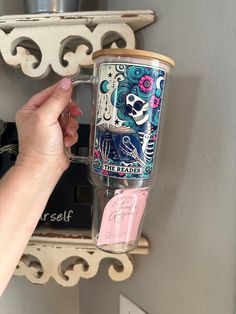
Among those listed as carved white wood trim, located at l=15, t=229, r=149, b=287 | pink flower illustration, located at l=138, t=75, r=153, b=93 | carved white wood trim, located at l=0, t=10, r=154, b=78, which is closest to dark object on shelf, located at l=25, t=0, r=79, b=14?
carved white wood trim, located at l=0, t=10, r=154, b=78

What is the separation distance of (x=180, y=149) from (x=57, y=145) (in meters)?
0.20

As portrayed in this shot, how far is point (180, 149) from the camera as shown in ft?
1.94

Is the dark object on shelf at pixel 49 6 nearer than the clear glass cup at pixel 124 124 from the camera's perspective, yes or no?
No

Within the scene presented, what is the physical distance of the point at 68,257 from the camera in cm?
68

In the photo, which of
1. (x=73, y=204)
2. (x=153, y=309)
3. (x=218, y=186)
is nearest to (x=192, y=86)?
(x=218, y=186)

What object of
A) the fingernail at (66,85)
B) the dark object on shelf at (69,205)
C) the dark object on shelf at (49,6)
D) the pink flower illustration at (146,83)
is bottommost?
the dark object on shelf at (69,205)

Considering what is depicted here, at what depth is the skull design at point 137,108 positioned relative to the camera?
19.4 inches

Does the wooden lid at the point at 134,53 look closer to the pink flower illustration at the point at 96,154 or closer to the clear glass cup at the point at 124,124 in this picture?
the clear glass cup at the point at 124,124

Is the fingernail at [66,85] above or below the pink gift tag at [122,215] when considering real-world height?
above

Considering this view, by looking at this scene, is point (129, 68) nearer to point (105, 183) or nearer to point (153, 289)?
point (105, 183)

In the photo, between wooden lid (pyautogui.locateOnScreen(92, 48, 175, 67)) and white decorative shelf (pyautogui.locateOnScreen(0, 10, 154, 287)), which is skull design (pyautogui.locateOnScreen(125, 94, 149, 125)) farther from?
white decorative shelf (pyautogui.locateOnScreen(0, 10, 154, 287))

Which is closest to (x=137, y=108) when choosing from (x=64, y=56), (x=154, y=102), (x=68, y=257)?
(x=154, y=102)

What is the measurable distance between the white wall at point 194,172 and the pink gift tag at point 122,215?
74mm

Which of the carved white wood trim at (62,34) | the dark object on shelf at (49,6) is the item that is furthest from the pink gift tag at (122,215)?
the dark object on shelf at (49,6)
